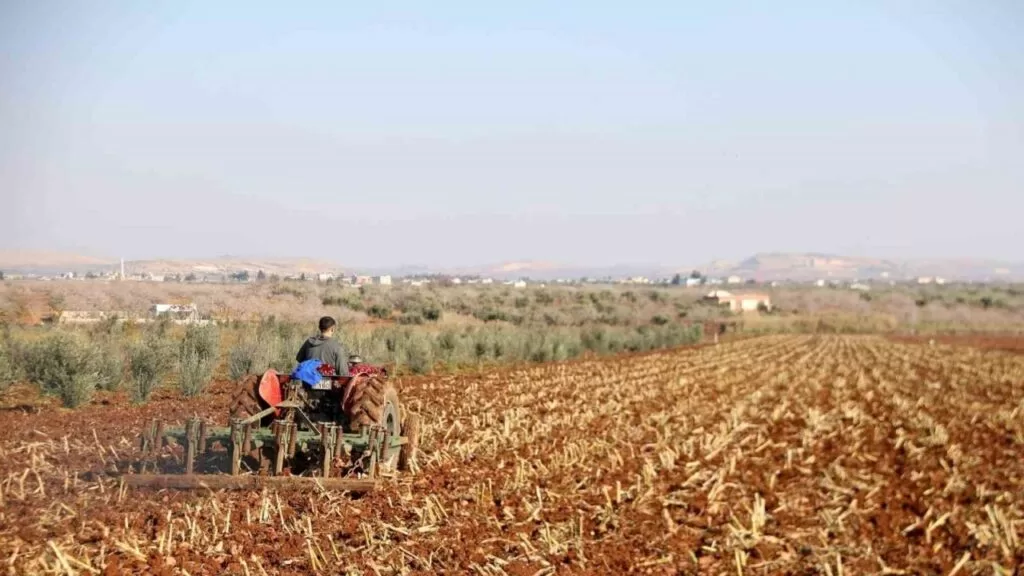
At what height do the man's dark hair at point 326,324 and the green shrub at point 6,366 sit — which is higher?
the man's dark hair at point 326,324

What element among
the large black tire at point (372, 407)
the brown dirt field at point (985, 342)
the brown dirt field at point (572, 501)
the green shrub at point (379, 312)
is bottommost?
the brown dirt field at point (985, 342)

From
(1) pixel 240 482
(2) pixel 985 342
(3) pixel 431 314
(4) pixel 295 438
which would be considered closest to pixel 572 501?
(4) pixel 295 438

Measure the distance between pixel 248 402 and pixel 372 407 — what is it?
127cm

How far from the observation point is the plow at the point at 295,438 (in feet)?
33.8

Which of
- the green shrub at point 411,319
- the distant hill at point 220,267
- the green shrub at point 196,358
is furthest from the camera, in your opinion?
the green shrub at point 411,319

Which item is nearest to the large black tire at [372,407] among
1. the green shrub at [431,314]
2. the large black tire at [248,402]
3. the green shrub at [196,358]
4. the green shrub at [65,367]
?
the large black tire at [248,402]

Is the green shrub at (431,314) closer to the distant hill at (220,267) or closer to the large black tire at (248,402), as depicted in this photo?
the distant hill at (220,267)

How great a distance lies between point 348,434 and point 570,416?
719cm

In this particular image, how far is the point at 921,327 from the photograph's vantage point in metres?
87.8

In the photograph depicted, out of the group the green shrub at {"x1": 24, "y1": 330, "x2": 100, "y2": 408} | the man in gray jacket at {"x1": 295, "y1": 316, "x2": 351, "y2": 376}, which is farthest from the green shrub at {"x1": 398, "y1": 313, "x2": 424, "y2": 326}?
the man in gray jacket at {"x1": 295, "y1": 316, "x2": 351, "y2": 376}

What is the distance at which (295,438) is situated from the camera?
10.7 metres

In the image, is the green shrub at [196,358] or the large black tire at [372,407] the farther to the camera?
the green shrub at [196,358]

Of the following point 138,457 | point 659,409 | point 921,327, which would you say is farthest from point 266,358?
point 921,327

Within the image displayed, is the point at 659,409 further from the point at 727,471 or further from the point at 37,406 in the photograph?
the point at 37,406
